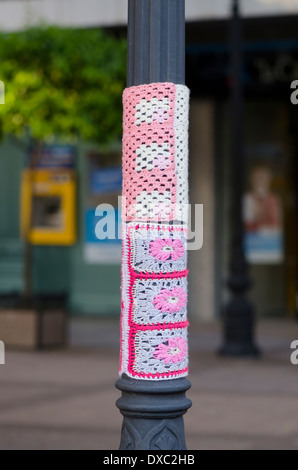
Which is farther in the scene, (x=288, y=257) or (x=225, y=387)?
(x=288, y=257)

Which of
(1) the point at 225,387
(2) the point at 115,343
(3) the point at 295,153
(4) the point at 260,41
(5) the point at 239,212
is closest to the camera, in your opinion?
(1) the point at 225,387

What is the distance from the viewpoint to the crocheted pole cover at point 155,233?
4.46 m

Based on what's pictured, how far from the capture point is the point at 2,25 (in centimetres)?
1647

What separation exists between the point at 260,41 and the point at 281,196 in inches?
106

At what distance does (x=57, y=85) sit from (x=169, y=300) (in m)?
8.89

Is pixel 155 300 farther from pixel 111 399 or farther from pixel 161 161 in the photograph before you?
pixel 111 399

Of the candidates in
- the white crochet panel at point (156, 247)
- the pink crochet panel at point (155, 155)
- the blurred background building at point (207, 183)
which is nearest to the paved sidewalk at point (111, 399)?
the blurred background building at point (207, 183)

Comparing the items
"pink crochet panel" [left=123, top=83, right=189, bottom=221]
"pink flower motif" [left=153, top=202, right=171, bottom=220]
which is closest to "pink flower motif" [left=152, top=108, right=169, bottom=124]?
"pink crochet panel" [left=123, top=83, right=189, bottom=221]

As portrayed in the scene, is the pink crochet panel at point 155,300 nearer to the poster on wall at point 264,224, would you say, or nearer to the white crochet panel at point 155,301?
the white crochet panel at point 155,301

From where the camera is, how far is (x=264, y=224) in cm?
1661

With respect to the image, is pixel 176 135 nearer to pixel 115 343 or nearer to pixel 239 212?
pixel 239 212

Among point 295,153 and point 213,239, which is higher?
point 295,153

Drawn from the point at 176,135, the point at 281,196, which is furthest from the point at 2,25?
the point at 176,135

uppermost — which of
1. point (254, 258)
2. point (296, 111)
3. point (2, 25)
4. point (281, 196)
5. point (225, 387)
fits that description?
point (2, 25)
